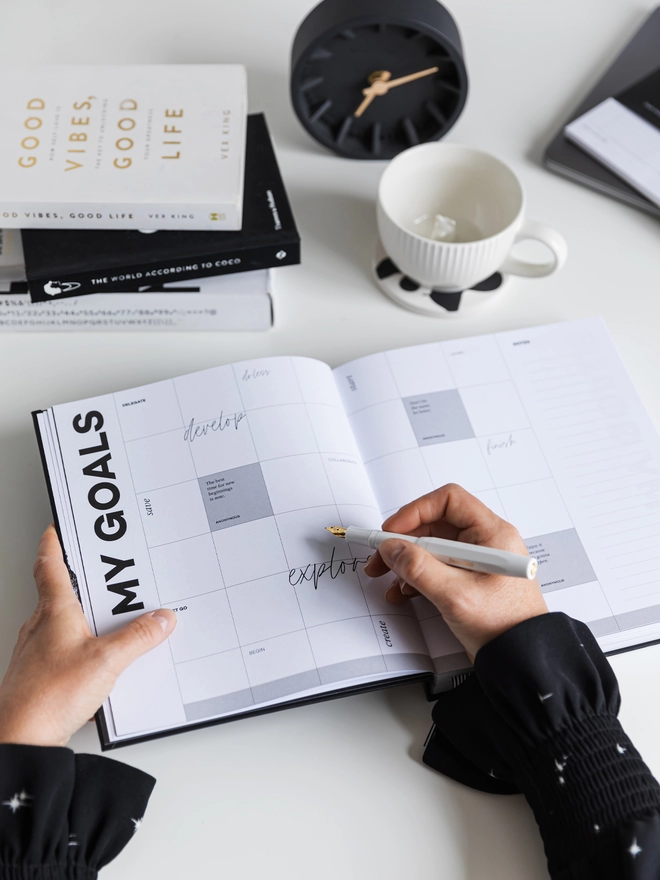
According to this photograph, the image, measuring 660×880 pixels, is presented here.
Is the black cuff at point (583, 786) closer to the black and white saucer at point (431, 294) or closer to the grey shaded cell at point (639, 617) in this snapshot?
the grey shaded cell at point (639, 617)

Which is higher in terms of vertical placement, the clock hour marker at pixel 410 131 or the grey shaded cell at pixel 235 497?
the clock hour marker at pixel 410 131

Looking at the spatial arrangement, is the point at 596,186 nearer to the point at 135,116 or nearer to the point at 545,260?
the point at 545,260

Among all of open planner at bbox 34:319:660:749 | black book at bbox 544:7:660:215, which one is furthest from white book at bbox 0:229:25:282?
black book at bbox 544:7:660:215

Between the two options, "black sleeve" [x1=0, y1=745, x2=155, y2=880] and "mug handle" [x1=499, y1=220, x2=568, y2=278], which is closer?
"black sleeve" [x1=0, y1=745, x2=155, y2=880]

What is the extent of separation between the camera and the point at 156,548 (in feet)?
2.23

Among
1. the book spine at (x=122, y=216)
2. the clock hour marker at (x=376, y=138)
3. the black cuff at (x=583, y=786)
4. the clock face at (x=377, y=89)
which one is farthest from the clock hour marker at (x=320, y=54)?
the black cuff at (x=583, y=786)

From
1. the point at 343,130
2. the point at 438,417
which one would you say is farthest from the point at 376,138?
the point at 438,417

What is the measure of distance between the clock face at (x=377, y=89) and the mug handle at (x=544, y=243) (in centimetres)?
21

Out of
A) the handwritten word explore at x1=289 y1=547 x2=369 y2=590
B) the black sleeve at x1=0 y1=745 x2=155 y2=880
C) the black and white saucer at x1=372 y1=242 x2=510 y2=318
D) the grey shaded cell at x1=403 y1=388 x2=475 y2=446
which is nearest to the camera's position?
the black sleeve at x1=0 y1=745 x2=155 y2=880

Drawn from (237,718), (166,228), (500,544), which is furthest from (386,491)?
(166,228)

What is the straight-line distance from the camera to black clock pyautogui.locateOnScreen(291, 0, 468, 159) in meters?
0.86

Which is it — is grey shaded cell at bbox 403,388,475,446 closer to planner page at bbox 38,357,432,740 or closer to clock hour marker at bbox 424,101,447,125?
planner page at bbox 38,357,432,740

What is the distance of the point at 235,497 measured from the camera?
27.5 inches

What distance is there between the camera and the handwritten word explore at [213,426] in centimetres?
74
